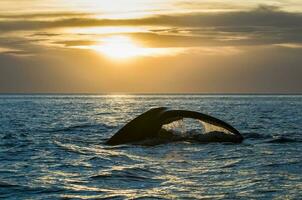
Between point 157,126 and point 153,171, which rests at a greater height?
point 157,126

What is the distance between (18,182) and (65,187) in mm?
1489

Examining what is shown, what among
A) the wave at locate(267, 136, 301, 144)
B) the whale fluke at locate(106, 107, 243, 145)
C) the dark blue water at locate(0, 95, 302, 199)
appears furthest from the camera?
the wave at locate(267, 136, 301, 144)

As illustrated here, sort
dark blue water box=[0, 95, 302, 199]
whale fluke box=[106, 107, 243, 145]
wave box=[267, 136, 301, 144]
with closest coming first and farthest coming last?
dark blue water box=[0, 95, 302, 199]
whale fluke box=[106, 107, 243, 145]
wave box=[267, 136, 301, 144]

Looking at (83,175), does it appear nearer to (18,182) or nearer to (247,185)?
(18,182)

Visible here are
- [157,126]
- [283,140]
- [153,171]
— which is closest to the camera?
[153,171]

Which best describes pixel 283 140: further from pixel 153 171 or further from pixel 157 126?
pixel 153 171

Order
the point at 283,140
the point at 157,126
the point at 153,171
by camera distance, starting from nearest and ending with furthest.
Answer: the point at 153,171 < the point at 157,126 < the point at 283,140

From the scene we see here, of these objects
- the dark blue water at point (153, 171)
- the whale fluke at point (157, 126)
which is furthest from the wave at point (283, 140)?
the whale fluke at point (157, 126)

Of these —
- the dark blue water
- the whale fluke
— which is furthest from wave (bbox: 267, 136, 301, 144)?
the whale fluke

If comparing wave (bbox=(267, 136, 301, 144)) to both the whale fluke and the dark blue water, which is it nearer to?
the dark blue water

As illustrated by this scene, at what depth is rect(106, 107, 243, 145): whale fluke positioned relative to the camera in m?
20.7

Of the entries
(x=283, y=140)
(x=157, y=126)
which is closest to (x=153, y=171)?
(x=157, y=126)

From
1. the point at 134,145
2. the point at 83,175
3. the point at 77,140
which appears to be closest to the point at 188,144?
the point at 134,145

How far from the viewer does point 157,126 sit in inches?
861
